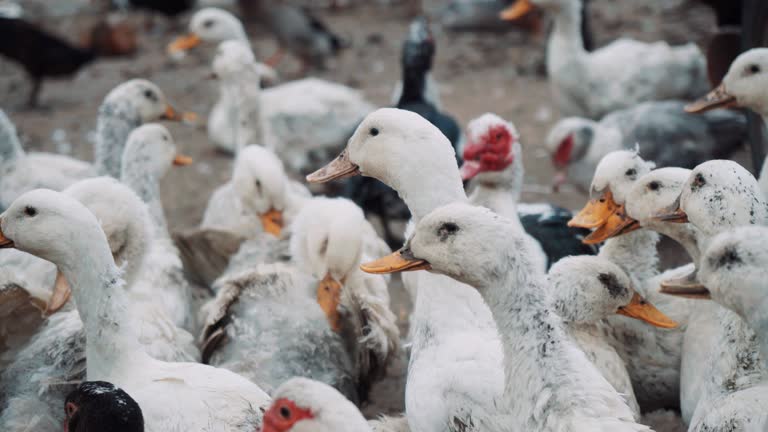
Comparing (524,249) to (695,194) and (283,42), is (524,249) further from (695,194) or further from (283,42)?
(283,42)

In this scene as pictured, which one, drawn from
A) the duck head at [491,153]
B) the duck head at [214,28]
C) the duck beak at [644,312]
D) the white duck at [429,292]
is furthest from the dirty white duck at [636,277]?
the duck head at [214,28]

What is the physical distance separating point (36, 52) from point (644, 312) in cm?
711

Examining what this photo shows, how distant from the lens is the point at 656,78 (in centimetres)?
738

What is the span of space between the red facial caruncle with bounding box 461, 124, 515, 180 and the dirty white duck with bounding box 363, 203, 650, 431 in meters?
1.87

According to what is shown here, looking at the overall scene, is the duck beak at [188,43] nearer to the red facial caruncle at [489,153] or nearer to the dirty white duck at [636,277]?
the red facial caruncle at [489,153]

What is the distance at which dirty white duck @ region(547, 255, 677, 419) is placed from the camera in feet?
12.0

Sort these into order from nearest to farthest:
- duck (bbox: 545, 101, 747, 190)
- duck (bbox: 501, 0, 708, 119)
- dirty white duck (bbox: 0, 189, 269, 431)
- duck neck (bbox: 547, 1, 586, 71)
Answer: dirty white duck (bbox: 0, 189, 269, 431)
duck (bbox: 545, 101, 747, 190)
duck (bbox: 501, 0, 708, 119)
duck neck (bbox: 547, 1, 586, 71)

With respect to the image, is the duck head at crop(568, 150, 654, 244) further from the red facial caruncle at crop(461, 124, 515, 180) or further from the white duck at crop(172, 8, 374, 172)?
the white duck at crop(172, 8, 374, 172)

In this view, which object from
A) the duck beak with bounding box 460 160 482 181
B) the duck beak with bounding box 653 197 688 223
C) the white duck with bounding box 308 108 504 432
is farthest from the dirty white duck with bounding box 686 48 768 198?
the white duck with bounding box 308 108 504 432

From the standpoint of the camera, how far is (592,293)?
3.66 metres

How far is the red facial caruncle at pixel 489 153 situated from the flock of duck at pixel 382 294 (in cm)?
1

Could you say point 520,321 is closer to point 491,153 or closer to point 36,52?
point 491,153

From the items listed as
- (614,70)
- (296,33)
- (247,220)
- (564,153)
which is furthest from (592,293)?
(296,33)

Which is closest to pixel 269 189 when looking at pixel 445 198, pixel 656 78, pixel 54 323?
pixel 54 323
